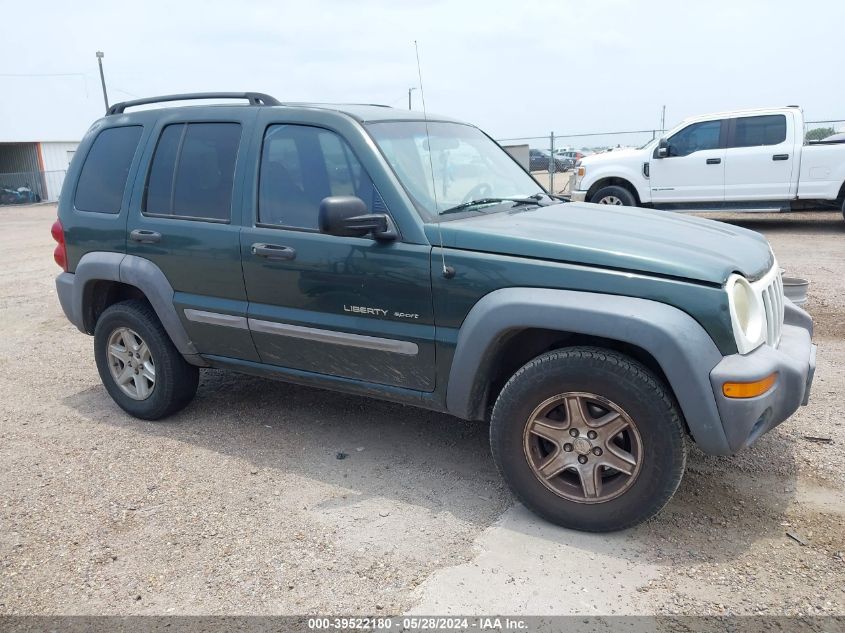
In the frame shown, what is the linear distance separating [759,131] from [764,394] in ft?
33.2

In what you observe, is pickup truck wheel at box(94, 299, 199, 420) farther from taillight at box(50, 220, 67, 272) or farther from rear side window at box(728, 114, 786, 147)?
rear side window at box(728, 114, 786, 147)

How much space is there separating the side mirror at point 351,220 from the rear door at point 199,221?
2.81 ft

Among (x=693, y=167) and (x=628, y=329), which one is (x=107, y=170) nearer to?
(x=628, y=329)

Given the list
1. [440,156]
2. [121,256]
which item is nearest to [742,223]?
[440,156]

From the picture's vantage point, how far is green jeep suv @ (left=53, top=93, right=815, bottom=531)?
300cm

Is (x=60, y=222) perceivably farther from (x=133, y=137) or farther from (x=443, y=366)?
(x=443, y=366)

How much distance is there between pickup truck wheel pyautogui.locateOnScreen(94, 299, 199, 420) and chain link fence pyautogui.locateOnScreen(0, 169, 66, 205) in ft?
106

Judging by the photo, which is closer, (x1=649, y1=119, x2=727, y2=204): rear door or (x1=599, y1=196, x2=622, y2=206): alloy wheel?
(x1=649, y1=119, x2=727, y2=204): rear door

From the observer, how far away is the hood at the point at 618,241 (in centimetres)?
306

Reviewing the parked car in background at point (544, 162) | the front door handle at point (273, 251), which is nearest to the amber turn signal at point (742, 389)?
the front door handle at point (273, 251)

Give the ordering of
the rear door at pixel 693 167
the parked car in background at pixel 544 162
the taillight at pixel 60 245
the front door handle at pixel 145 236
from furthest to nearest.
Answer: the parked car in background at pixel 544 162 → the rear door at pixel 693 167 → the taillight at pixel 60 245 → the front door handle at pixel 145 236

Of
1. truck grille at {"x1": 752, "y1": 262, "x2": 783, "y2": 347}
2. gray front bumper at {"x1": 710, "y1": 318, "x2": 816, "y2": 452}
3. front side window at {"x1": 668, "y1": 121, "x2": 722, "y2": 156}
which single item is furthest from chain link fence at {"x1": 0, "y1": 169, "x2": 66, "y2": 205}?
gray front bumper at {"x1": 710, "y1": 318, "x2": 816, "y2": 452}

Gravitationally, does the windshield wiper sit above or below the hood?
above

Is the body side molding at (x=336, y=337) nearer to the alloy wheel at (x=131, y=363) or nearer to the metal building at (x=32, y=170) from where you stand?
the alloy wheel at (x=131, y=363)
